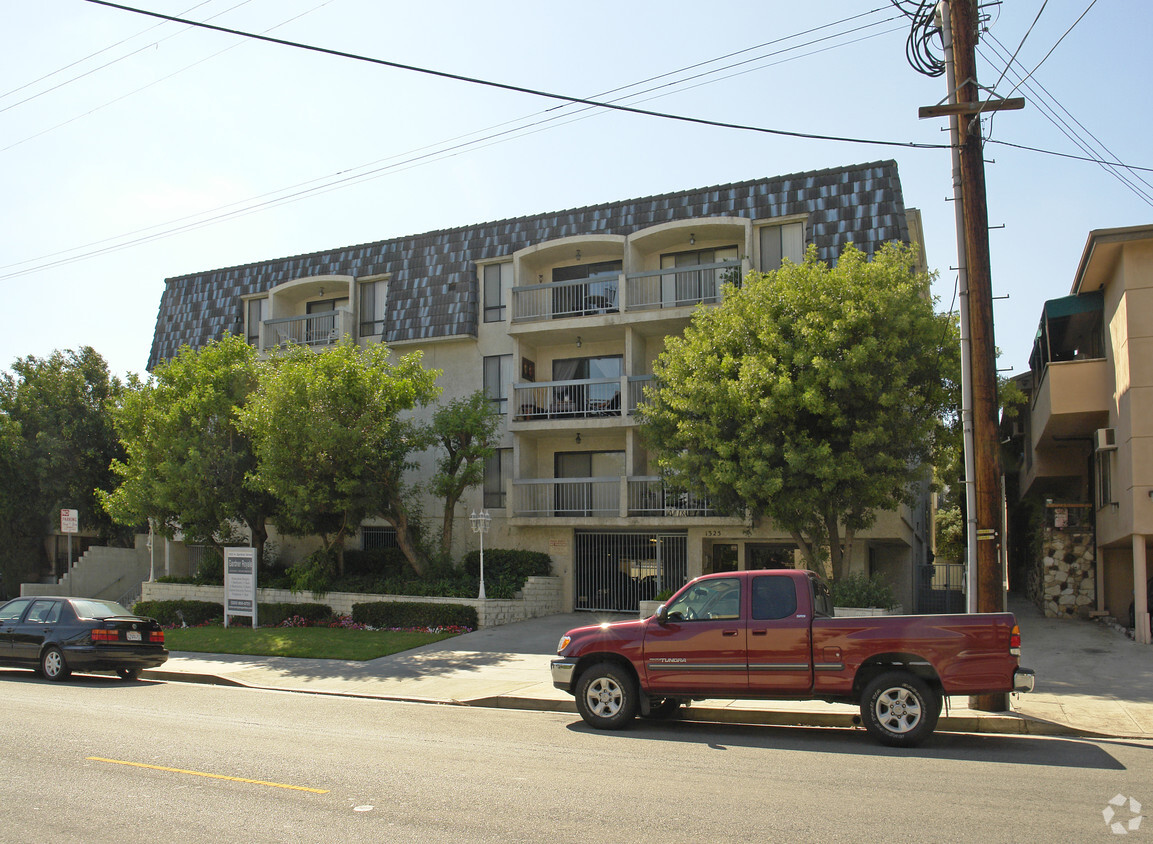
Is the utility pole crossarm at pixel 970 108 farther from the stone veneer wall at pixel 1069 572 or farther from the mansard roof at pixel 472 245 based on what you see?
the stone veneer wall at pixel 1069 572

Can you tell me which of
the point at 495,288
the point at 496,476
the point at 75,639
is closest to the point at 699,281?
the point at 495,288

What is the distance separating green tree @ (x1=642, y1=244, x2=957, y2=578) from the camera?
691 inches

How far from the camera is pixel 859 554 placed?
22.5 m

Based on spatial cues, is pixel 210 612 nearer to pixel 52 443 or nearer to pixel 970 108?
pixel 52 443

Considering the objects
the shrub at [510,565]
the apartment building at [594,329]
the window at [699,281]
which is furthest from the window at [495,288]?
the shrub at [510,565]

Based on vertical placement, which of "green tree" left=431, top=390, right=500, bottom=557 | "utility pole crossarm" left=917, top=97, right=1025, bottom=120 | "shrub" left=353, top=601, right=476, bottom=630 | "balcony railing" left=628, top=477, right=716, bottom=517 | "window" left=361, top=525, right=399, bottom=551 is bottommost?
"shrub" left=353, top=601, right=476, bottom=630

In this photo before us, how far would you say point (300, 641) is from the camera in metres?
20.0

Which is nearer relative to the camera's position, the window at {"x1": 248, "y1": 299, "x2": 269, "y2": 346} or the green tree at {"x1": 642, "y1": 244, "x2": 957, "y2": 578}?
the green tree at {"x1": 642, "y1": 244, "x2": 957, "y2": 578}

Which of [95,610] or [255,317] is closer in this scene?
[95,610]

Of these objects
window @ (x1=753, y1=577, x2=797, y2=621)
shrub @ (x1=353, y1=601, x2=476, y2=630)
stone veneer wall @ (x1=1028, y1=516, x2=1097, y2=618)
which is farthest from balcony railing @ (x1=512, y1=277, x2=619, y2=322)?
window @ (x1=753, y1=577, x2=797, y2=621)

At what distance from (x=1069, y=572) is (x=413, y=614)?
15.4m

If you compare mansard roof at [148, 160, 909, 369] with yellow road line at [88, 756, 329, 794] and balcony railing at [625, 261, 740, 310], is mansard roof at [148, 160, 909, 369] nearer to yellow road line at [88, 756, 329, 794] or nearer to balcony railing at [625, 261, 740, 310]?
balcony railing at [625, 261, 740, 310]

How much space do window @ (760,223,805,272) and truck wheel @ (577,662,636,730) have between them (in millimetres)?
15188

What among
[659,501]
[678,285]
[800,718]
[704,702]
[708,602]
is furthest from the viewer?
[678,285]
